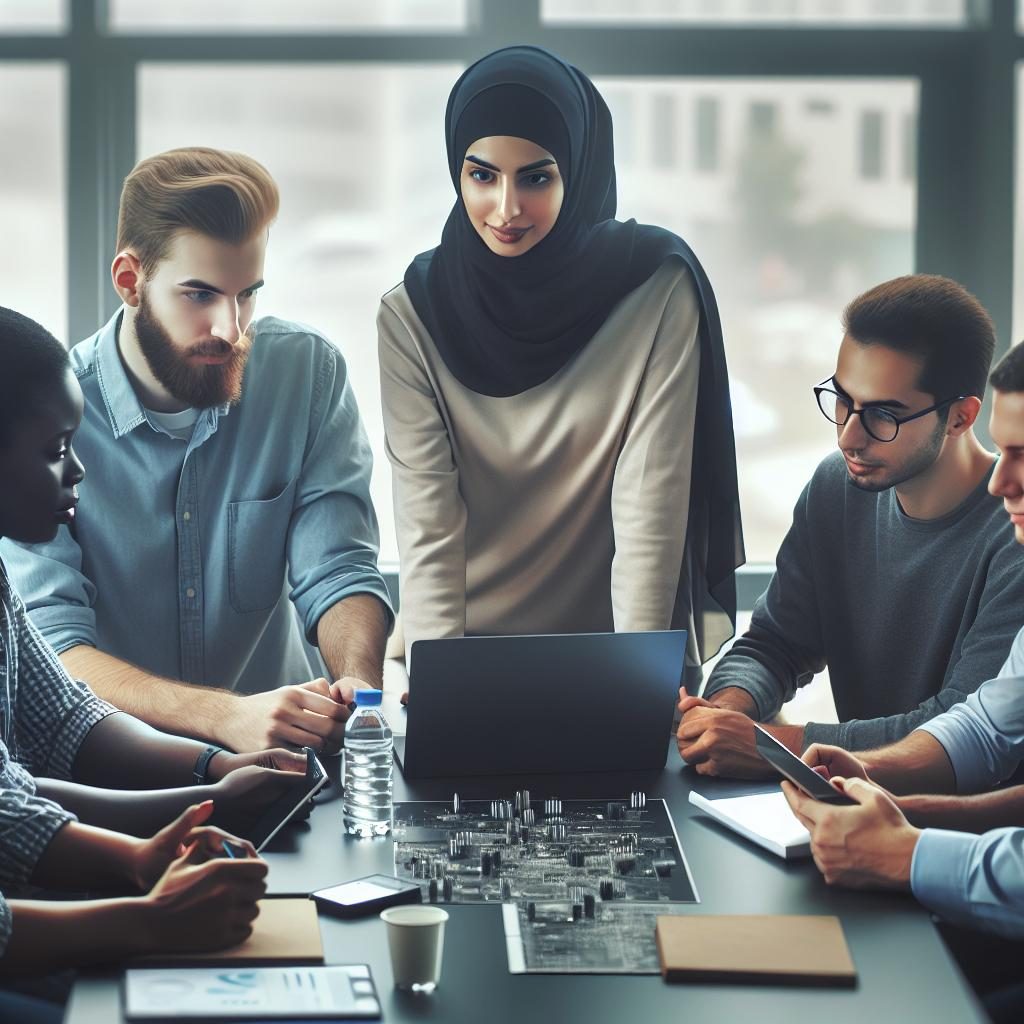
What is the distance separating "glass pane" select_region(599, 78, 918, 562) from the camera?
3.45 meters

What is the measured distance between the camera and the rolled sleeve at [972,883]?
138 cm

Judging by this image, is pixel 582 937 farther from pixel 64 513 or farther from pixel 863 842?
pixel 64 513

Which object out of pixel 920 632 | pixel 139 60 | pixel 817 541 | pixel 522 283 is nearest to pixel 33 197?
pixel 139 60

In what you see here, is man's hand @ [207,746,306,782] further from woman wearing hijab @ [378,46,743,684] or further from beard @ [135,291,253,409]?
beard @ [135,291,253,409]

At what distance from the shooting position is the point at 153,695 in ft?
6.79

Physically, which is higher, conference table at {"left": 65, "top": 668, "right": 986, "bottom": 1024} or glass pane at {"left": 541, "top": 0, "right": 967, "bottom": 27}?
glass pane at {"left": 541, "top": 0, "right": 967, "bottom": 27}

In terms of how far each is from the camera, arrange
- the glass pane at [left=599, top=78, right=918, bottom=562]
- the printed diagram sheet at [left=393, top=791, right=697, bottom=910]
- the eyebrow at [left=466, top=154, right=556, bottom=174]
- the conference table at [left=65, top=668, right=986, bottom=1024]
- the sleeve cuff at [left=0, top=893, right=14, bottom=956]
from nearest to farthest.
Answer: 1. the conference table at [left=65, top=668, right=986, bottom=1024]
2. the sleeve cuff at [left=0, top=893, right=14, bottom=956]
3. the printed diagram sheet at [left=393, top=791, right=697, bottom=910]
4. the eyebrow at [left=466, top=154, right=556, bottom=174]
5. the glass pane at [left=599, top=78, right=918, bottom=562]

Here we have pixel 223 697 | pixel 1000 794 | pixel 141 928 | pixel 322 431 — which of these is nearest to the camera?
pixel 141 928

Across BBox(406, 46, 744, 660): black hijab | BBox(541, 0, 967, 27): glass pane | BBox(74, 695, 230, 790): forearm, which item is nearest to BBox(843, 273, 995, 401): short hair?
BBox(406, 46, 744, 660): black hijab

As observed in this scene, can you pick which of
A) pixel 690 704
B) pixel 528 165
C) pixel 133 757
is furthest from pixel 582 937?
pixel 528 165

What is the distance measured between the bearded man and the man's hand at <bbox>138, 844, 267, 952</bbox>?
3.13 ft

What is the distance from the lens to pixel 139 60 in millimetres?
3354

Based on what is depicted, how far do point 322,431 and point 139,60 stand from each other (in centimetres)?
145

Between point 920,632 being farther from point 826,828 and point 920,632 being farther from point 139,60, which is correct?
point 139,60
